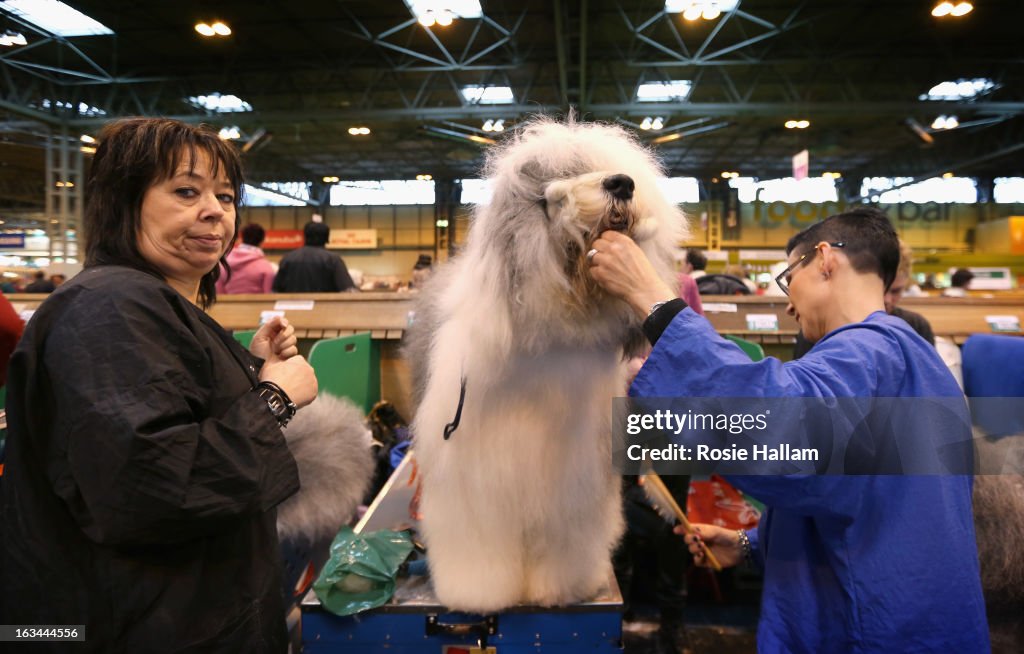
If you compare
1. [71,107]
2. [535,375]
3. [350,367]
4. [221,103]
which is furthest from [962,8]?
[221,103]

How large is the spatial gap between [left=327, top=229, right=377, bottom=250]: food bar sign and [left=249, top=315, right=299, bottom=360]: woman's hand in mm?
18051

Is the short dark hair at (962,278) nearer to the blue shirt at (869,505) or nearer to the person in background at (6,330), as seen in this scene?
the blue shirt at (869,505)

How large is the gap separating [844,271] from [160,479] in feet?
4.32

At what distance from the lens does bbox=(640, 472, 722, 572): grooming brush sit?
5.10ft

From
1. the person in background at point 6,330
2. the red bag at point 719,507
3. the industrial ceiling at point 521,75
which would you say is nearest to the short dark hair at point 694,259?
the industrial ceiling at point 521,75

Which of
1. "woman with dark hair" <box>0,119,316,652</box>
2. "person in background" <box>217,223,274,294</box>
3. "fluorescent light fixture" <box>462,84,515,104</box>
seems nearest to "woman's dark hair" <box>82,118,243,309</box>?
"woman with dark hair" <box>0,119,316,652</box>

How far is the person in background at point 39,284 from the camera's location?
194 cm

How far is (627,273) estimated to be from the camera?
3.26ft

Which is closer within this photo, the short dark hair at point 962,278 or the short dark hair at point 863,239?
the short dark hair at point 863,239

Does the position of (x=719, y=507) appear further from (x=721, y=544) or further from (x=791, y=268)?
(x=791, y=268)

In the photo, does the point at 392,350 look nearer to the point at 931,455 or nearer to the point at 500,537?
the point at 500,537

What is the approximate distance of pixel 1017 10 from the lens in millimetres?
2467

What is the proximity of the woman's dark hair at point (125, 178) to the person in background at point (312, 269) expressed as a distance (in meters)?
2.91

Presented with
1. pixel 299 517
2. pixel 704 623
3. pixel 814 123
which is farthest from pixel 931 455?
pixel 814 123
